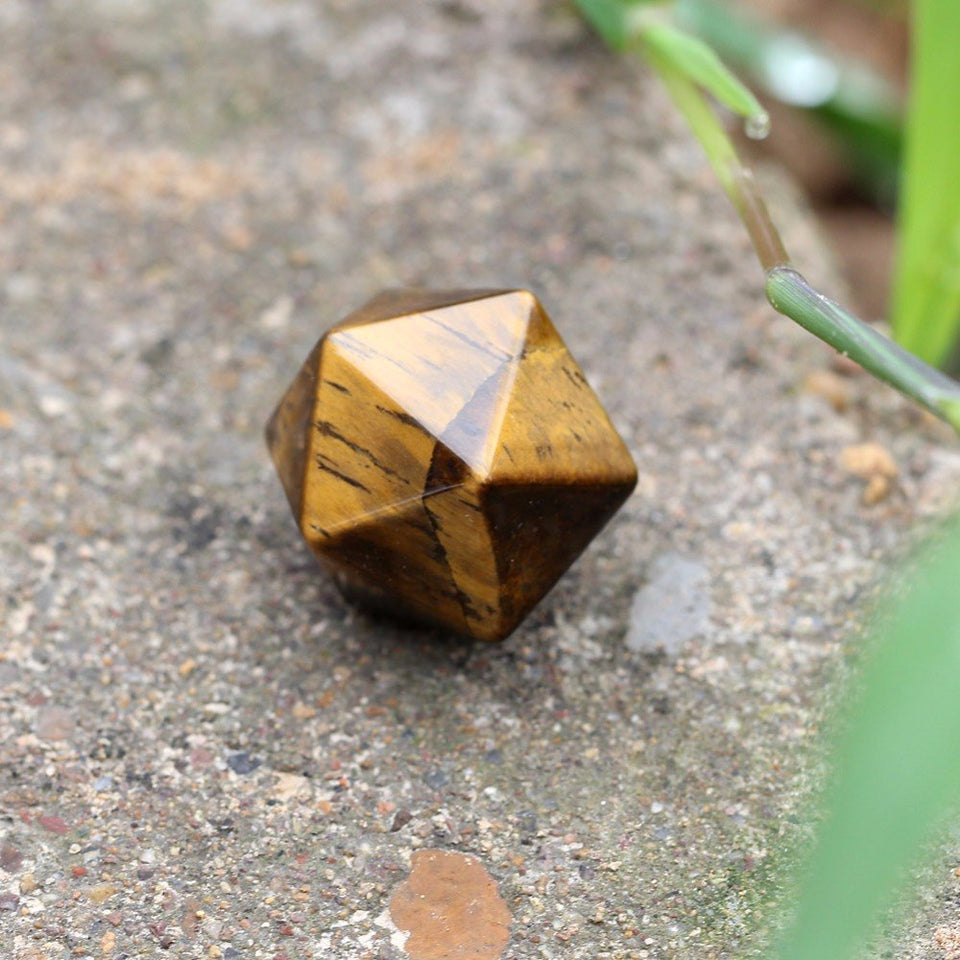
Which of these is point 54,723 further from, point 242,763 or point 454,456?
point 454,456

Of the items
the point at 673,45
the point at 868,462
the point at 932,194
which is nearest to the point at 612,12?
the point at 673,45

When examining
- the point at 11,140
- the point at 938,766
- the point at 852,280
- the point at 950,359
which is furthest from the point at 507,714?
the point at 852,280

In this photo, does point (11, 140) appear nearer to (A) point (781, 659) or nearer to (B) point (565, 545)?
(B) point (565, 545)

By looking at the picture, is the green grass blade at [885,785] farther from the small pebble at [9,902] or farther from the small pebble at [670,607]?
the small pebble at [9,902]

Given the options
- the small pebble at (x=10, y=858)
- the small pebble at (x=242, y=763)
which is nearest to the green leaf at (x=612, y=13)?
the small pebble at (x=242, y=763)

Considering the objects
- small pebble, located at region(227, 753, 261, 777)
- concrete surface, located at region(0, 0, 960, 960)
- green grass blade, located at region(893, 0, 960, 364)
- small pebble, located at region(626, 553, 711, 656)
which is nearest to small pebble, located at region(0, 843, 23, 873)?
concrete surface, located at region(0, 0, 960, 960)

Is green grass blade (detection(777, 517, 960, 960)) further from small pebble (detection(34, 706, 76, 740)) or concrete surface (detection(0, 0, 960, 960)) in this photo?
small pebble (detection(34, 706, 76, 740))
